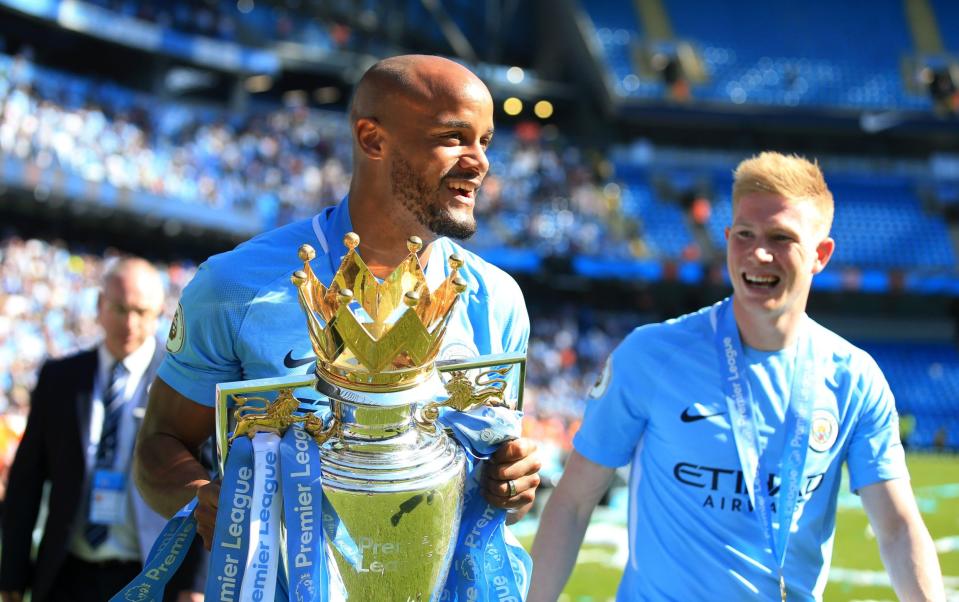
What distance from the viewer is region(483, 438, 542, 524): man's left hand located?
2.05 meters

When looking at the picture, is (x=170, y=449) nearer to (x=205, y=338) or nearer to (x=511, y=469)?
(x=205, y=338)

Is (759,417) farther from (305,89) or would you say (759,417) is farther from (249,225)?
(305,89)

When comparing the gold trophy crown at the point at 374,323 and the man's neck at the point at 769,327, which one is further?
the man's neck at the point at 769,327

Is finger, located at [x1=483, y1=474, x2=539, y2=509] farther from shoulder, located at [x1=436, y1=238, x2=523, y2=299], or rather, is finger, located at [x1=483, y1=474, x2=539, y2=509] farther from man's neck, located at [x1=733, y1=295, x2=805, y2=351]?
man's neck, located at [x1=733, y1=295, x2=805, y2=351]

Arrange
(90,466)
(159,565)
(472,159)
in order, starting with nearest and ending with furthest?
(159,565)
(472,159)
(90,466)

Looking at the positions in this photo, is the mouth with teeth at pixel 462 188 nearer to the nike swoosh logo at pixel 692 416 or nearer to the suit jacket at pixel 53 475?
the nike swoosh logo at pixel 692 416

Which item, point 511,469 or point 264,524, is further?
point 511,469

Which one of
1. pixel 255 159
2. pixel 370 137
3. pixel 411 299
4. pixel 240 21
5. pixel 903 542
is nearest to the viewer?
pixel 411 299

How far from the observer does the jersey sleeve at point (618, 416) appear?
3.14 meters

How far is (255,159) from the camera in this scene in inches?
968

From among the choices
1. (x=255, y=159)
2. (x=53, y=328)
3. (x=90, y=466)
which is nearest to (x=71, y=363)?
(x=90, y=466)

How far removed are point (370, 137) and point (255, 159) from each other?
23023mm

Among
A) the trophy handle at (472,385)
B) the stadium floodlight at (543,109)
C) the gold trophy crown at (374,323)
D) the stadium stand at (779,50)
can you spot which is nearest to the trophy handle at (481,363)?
the trophy handle at (472,385)

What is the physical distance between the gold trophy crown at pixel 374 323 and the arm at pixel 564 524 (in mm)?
1377
